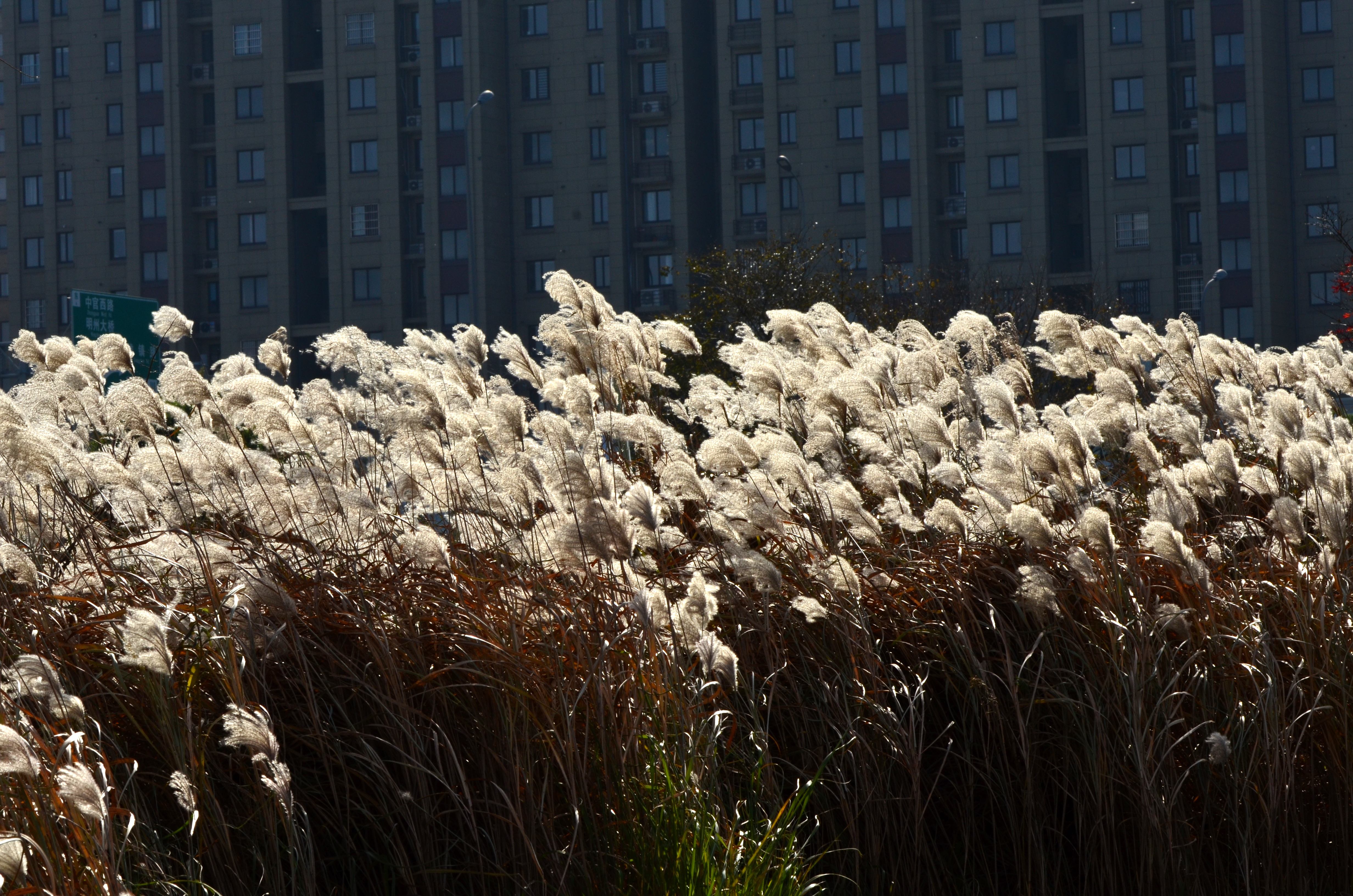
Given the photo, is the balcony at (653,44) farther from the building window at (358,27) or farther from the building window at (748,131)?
the building window at (358,27)

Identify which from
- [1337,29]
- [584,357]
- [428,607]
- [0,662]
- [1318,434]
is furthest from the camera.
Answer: [1337,29]

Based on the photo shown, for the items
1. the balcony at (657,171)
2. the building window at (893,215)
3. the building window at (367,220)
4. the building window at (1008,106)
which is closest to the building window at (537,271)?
the balcony at (657,171)

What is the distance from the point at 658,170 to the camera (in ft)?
202

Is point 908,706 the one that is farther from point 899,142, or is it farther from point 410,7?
point 410,7

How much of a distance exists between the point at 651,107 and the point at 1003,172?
14578 mm

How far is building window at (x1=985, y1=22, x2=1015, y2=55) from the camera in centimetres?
5812

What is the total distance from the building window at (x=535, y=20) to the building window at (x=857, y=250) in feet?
51.7

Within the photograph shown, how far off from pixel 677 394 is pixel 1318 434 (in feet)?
33.7

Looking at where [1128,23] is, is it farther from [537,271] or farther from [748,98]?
[537,271]

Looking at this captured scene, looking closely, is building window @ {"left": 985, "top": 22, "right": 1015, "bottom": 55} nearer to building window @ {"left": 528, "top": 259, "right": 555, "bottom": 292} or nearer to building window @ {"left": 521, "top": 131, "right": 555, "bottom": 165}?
building window @ {"left": 521, "top": 131, "right": 555, "bottom": 165}

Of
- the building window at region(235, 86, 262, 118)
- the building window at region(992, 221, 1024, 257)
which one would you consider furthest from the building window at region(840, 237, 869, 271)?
the building window at region(235, 86, 262, 118)

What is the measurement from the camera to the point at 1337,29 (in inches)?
2258

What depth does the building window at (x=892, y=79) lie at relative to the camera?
59625 millimetres

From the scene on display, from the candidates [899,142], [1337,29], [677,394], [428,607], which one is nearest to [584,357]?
[428,607]
